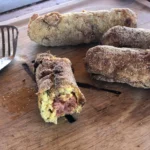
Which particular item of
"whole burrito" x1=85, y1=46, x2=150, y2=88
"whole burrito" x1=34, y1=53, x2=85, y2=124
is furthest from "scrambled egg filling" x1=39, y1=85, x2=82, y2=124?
"whole burrito" x1=85, y1=46, x2=150, y2=88

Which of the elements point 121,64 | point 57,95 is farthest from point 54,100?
point 121,64

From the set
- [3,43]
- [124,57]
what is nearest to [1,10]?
[3,43]

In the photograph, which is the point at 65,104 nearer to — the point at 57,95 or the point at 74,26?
the point at 57,95

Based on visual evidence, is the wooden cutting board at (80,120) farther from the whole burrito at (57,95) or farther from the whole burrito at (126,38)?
the whole burrito at (126,38)

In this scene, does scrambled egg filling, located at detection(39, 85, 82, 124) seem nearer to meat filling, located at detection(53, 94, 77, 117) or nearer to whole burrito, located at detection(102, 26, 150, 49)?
meat filling, located at detection(53, 94, 77, 117)

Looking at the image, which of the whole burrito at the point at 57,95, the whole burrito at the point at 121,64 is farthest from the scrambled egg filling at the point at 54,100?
the whole burrito at the point at 121,64

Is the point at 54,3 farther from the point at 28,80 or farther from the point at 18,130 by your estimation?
the point at 18,130

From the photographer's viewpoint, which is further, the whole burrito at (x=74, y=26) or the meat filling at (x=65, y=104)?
the whole burrito at (x=74, y=26)
